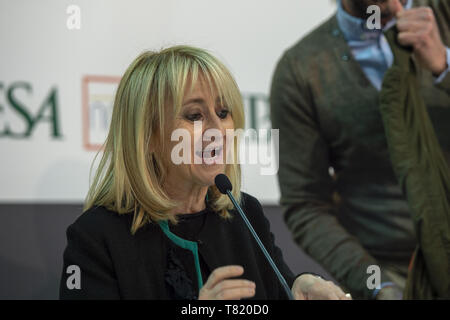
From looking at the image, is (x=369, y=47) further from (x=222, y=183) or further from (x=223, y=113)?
(x=222, y=183)

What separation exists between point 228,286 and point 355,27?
1.41 metres

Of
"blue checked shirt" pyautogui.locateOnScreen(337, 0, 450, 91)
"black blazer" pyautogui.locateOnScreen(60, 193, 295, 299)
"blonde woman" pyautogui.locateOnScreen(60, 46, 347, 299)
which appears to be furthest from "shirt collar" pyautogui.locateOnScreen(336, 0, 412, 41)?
"black blazer" pyautogui.locateOnScreen(60, 193, 295, 299)

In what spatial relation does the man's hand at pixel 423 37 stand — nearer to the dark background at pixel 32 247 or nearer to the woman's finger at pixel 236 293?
the dark background at pixel 32 247

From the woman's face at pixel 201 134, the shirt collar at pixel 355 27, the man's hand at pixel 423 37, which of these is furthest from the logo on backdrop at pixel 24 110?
the man's hand at pixel 423 37

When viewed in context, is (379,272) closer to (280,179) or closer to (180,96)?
(280,179)

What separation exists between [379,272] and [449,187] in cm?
38

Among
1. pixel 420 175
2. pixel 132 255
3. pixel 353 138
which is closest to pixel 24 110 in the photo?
pixel 132 255

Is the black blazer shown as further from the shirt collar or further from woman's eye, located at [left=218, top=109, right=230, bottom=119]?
the shirt collar

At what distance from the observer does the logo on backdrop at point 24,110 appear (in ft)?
6.65

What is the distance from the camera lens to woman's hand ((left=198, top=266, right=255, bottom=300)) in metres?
1.16

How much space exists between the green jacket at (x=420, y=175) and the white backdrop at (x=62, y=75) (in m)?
0.53

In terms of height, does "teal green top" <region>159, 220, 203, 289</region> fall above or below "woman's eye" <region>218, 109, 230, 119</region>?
below

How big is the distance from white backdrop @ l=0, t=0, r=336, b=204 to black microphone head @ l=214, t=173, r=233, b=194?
2.60ft

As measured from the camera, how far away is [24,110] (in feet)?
6.70
